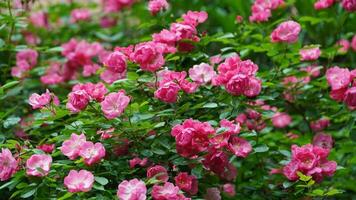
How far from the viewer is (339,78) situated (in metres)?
2.28

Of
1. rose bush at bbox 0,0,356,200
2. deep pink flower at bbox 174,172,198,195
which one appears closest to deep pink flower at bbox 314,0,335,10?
rose bush at bbox 0,0,356,200

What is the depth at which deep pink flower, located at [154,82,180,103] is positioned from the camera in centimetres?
199

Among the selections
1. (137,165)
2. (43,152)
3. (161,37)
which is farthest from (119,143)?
(161,37)

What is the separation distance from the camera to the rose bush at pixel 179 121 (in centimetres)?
194

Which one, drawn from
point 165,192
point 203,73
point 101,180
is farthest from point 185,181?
point 203,73

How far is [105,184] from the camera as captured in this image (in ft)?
6.19

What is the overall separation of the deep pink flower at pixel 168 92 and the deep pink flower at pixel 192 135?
0.32 ft

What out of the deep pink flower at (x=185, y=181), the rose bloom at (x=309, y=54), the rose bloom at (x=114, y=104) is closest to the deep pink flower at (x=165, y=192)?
the deep pink flower at (x=185, y=181)

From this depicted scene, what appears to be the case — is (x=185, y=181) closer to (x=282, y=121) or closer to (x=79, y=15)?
(x=282, y=121)

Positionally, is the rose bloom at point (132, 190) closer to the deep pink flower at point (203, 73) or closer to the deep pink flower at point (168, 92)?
the deep pink flower at point (168, 92)

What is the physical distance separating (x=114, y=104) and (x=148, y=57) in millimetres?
213

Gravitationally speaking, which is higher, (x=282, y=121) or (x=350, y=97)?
(x=350, y=97)

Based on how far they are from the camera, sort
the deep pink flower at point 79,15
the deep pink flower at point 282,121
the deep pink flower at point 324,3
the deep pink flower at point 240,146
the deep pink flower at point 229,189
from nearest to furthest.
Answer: the deep pink flower at point 240,146 < the deep pink flower at point 229,189 < the deep pink flower at point 324,3 < the deep pink flower at point 282,121 < the deep pink flower at point 79,15

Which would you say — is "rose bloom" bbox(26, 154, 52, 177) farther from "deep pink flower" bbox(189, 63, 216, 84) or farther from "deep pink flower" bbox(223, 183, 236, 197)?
"deep pink flower" bbox(223, 183, 236, 197)
